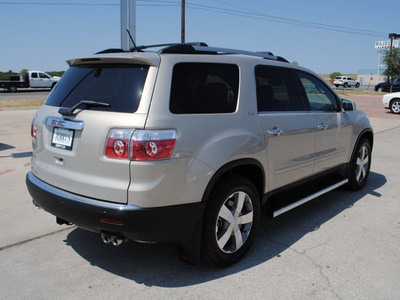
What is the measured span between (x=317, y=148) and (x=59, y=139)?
9.20 feet

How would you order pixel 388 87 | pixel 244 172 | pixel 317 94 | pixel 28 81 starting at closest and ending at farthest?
pixel 244 172 < pixel 317 94 < pixel 28 81 < pixel 388 87

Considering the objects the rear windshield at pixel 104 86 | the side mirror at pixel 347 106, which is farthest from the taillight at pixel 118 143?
the side mirror at pixel 347 106

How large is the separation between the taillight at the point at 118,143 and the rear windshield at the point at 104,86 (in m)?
0.18

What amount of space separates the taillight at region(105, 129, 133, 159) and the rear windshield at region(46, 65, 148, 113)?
178mm

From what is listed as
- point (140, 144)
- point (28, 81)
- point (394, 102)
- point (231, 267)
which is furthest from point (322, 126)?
point (28, 81)

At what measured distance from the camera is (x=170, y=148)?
262cm

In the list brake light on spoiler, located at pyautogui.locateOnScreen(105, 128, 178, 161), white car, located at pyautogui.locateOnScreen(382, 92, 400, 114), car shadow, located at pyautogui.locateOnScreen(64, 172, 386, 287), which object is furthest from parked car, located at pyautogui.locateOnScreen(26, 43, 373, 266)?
white car, located at pyautogui.locateOnScreen(382, 92, 400, 114)

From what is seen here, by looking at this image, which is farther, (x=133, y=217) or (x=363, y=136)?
(x=363, y=136)

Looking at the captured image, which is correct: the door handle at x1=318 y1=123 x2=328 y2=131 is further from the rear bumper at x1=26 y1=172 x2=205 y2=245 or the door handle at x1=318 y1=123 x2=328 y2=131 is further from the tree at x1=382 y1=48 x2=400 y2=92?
the tree at x1=382 y1=48 x2=400 y2=92

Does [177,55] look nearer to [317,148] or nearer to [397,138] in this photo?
[317,148]

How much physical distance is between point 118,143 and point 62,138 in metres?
0.66

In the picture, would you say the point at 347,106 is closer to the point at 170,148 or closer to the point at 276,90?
the point at 276,90

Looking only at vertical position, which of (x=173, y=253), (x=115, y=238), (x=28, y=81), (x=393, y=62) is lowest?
(x=173, y=253)

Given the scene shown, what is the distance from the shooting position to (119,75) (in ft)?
9.49
